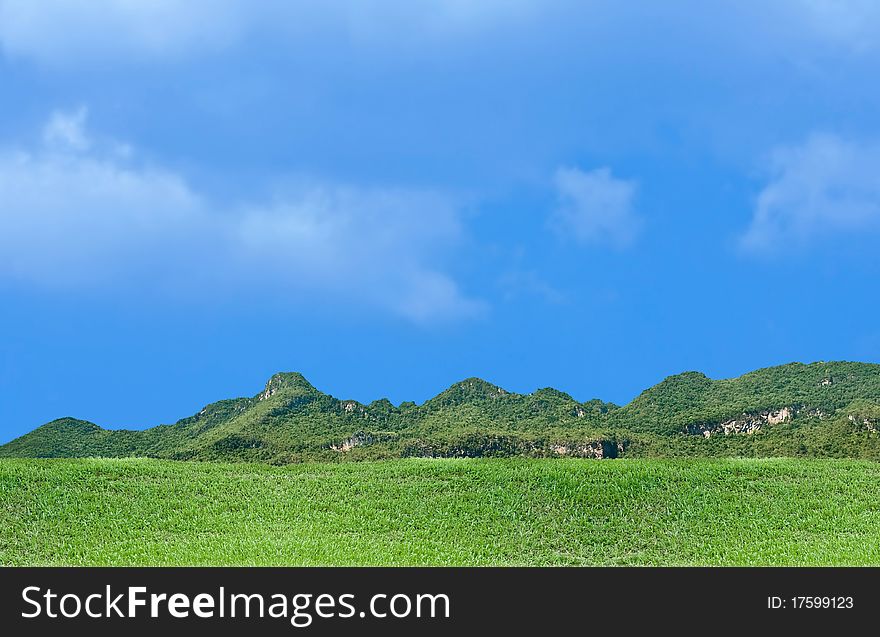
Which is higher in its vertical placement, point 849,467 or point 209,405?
point 209,405

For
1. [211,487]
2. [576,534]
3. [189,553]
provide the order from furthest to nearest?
[211,487], [576,534], [189,553]

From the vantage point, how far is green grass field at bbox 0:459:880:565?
17.5 meters

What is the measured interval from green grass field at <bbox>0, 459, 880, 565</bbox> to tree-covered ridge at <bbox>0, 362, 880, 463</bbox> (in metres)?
20.0

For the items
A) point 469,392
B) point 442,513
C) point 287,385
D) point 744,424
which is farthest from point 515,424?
point 442,513

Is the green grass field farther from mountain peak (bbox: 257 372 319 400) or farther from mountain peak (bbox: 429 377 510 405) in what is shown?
mountain peak (bbox: 429 377 510 405)

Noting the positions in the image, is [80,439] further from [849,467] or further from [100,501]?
[849,467]

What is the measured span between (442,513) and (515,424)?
42.2 m

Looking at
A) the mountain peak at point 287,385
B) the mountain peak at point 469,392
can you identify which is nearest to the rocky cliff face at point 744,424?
the mountain peak at point 469,392

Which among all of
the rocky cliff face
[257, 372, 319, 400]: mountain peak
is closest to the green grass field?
the rocky cliff face

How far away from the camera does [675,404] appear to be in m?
67.2

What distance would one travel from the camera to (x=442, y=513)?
19922 mm
